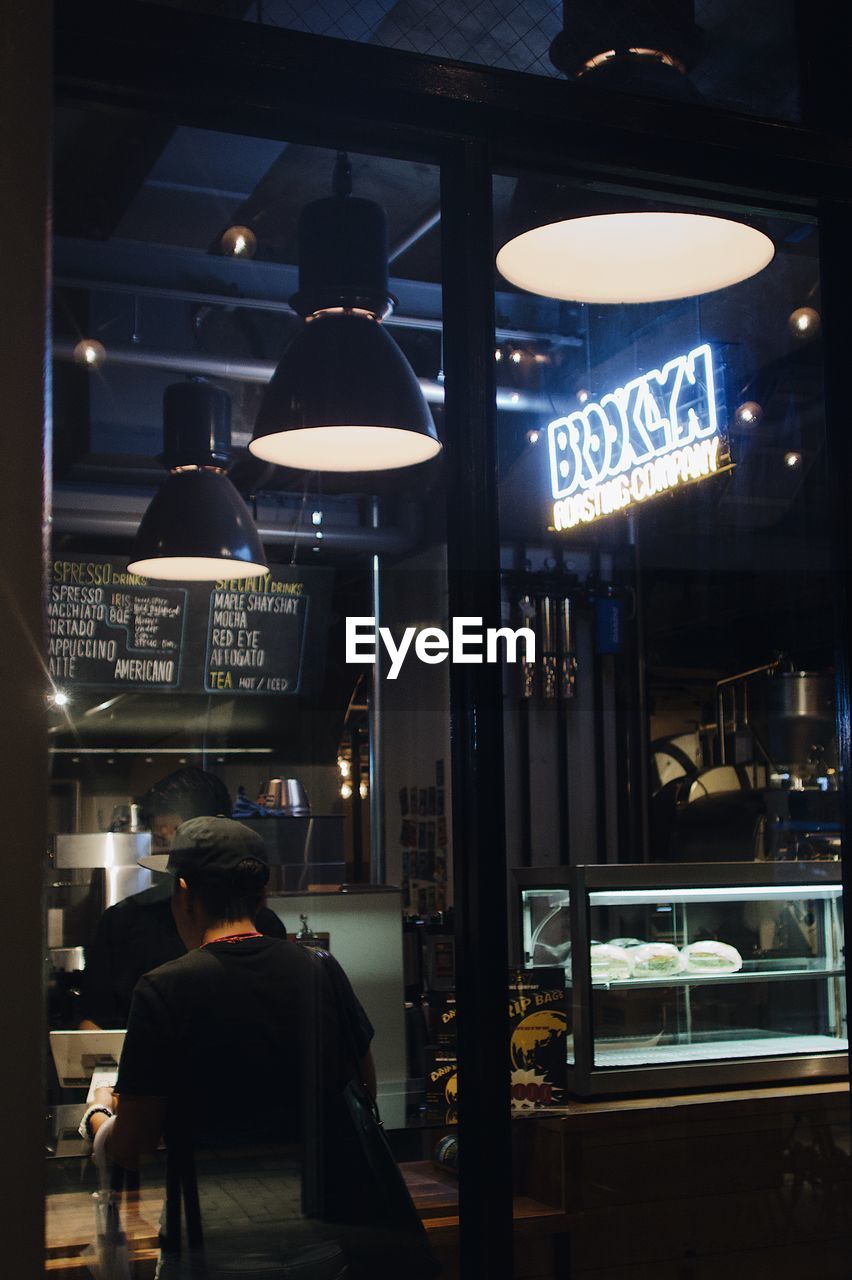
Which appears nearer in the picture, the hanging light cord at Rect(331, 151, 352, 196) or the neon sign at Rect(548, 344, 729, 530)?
the hanging light cord at Rect(331, 151, 352, 196)

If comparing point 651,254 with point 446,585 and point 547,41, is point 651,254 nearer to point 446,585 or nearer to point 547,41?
point 547,41

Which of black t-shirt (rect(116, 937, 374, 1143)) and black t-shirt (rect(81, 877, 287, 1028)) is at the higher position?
black t-shirt (rect(81, 877, 287, 1028))

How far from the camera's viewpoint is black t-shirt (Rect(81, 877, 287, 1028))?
209 centimetres

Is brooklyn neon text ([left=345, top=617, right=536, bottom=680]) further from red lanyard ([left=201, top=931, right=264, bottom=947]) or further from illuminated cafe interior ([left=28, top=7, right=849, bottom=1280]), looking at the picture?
red lanyard ([left=201, top=931, right=264, bottom=947])

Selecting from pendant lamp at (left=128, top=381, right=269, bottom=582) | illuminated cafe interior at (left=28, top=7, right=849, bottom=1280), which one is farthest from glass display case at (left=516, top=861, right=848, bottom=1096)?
pendant lamp at (left=128, top=381, right=269, bottom=582)

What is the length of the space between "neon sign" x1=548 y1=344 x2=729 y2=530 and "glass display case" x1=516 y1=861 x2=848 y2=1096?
78 cm

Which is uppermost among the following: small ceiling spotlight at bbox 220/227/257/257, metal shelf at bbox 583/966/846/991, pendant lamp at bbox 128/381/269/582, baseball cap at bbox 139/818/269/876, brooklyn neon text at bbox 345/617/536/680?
small ceiling spotlight at bbox 220/227/257/257

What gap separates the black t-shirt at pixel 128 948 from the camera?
6.84 ft

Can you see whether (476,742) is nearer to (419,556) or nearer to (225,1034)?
(419,556)

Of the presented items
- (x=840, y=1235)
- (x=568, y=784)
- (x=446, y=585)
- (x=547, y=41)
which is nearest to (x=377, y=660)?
(x=446, y=585)

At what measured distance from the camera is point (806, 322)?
239 cm

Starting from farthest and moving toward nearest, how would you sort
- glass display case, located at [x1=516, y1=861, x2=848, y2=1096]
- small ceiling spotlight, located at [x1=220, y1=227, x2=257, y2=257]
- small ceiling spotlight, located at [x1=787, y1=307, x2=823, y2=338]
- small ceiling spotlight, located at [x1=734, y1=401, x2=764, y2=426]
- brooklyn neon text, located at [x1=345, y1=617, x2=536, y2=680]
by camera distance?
1. glass display case, located at [x1=516, y1=861, x2=848, y2=1096]
2. small ceiling spotlight, located at [x1=734, y1=401, x2=764, y2=426]
3. small ceiling spotlight, located at [x1=787, y1=307, x2=823, y2=338]
4. small ceiling spotlight, located at [x1=220, y1=227, x2=257, y2=257]
5. brooklyn neon text, located at [x1=345, y1=617, x2=536, y2=680]

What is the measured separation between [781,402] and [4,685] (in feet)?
5.38

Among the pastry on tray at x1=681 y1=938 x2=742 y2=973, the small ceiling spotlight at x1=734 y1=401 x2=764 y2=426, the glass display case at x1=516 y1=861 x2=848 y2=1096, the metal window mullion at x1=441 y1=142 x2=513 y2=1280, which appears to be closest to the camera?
the metal window mullion at x1=441 y1=142 x2=513 y2=1280
